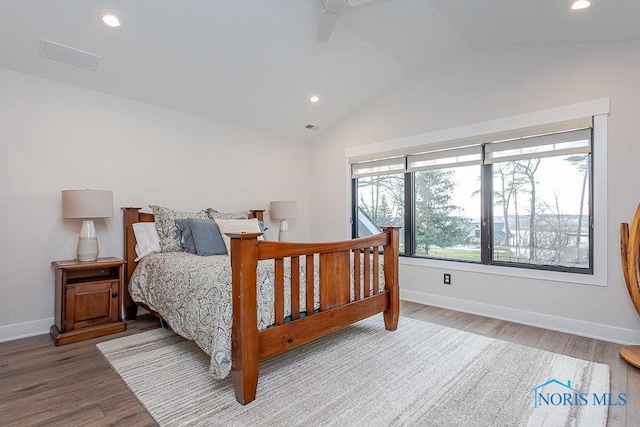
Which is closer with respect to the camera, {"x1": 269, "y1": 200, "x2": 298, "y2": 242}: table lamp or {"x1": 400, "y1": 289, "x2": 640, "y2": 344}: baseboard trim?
{"x1": 400, "y1": 289, "x2": 640, "y2": 344}: baseboard trim

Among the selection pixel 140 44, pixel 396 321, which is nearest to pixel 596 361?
pixel 396 321

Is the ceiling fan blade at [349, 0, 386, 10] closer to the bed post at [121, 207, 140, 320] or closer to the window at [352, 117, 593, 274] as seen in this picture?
the window at [352, 117, 593, 274]

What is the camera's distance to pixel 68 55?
2.73 meters

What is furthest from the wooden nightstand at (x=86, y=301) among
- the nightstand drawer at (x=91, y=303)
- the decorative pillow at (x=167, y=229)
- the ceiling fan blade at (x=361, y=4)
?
the ceiling fan blade at (x=361, y=4)

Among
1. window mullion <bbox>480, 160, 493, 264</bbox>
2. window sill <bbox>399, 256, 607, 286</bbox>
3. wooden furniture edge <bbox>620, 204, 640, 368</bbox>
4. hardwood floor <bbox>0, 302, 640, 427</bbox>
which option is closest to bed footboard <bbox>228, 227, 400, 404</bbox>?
hardwood floor <bbox>0, 302, 640, 427</bbox>

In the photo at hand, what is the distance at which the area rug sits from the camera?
5.65ft

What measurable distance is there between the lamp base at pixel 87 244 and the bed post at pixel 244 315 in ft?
6.28

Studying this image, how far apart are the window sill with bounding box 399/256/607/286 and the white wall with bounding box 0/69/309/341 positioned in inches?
100

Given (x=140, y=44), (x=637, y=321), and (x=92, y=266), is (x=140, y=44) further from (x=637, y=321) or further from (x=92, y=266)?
(x=637, y=321)

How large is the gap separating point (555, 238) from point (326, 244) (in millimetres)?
2307

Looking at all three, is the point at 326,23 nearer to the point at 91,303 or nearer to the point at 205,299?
the point at 205,299

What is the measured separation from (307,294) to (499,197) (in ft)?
7.95

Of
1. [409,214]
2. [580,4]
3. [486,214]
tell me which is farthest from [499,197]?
[580,4]

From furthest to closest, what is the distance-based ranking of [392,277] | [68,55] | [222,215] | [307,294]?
1. [222,215]
2. [392,277]
3. [68,55]
4. [307,294]
